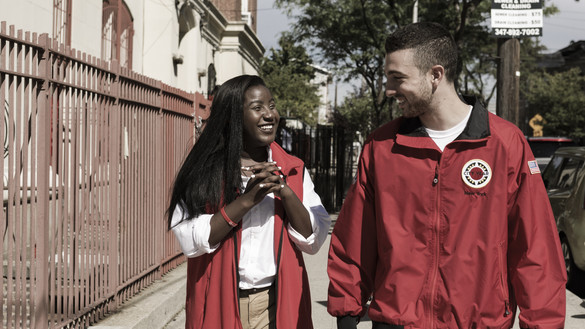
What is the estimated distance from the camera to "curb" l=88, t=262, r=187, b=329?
239 inches

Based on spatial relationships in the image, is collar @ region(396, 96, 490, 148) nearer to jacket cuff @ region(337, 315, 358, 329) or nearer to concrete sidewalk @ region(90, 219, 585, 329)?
jacket cuff @ region(337, 315, 358, 329)

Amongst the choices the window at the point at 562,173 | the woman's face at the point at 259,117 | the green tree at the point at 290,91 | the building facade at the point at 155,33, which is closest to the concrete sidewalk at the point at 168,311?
the window at the point at 562,173

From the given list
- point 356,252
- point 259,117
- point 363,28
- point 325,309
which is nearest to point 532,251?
point 356,252

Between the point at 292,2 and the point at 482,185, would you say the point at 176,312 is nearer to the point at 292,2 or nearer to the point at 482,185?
the point at 482,185

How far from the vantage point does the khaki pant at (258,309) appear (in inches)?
131

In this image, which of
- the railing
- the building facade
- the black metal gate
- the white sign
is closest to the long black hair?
the railing

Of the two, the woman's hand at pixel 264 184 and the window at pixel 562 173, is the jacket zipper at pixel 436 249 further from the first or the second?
the window at pixel 562 173

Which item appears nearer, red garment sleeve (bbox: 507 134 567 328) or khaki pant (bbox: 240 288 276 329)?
red garment sleeve (bbox: 507 134 567 328)

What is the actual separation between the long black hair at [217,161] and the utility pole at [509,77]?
8583 mm

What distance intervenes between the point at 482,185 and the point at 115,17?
535 inches

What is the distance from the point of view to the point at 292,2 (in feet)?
81.0

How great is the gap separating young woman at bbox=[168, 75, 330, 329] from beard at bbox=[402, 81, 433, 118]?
59 cm

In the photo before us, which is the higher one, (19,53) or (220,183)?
(19,53)

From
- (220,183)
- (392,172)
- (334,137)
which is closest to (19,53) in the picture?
(220,183)
